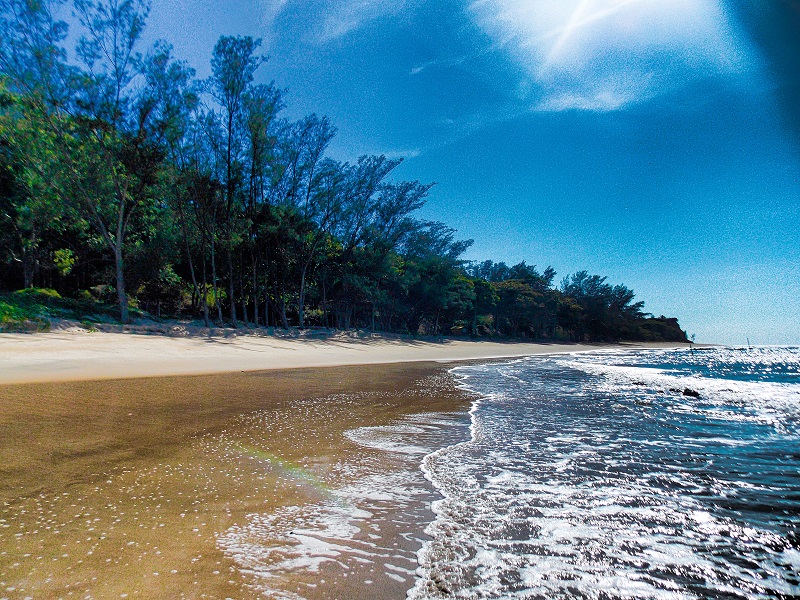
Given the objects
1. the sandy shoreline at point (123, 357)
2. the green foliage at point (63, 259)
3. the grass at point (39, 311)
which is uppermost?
the green foliage at point (63, 259)

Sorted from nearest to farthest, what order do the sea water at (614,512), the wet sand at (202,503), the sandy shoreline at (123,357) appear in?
the wet sand at (202,503), the sea water at (614,512), the sandy shoreline at (123,357)

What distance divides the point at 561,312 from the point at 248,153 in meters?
47.1

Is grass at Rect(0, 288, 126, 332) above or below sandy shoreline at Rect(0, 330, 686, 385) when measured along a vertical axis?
above

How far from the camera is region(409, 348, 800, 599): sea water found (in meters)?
1.70

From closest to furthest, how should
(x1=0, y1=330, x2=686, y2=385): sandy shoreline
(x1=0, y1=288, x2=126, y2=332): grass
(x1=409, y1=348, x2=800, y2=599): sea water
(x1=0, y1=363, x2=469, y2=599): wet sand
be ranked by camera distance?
(x1=0, y1=363, x2=469, y2=599): wet sand
(x1=409, y1=348, x2=800, y2=599): sea water
(x1=0, y1=330, x2=686, y2=385): sandy shoreline
(x1=0, y1=288, x2=126, y2=332): grass

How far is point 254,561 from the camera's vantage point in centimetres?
171

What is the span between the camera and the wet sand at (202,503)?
61.6 inches

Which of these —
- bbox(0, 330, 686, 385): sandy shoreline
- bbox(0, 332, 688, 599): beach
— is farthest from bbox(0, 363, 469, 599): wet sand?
bbox(0, 330, 686, 385): sandy shoreline

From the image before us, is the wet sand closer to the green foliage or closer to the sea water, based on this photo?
the sea water

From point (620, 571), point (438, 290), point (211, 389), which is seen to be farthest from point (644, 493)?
point (438, 290)

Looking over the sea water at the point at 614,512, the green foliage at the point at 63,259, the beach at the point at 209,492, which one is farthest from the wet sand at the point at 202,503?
the green foliage at the point at 63,259

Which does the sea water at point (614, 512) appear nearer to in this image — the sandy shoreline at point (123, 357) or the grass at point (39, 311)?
the sandy shoreline at point (123, 357)

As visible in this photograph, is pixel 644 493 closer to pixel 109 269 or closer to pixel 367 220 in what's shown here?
pixel 109 269

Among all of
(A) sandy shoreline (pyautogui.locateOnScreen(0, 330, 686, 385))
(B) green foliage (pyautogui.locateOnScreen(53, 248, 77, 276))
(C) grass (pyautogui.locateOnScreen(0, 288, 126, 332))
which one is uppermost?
(B) green foliage (pyautogui.locateOnScreen(53, 248, 77, 276))
